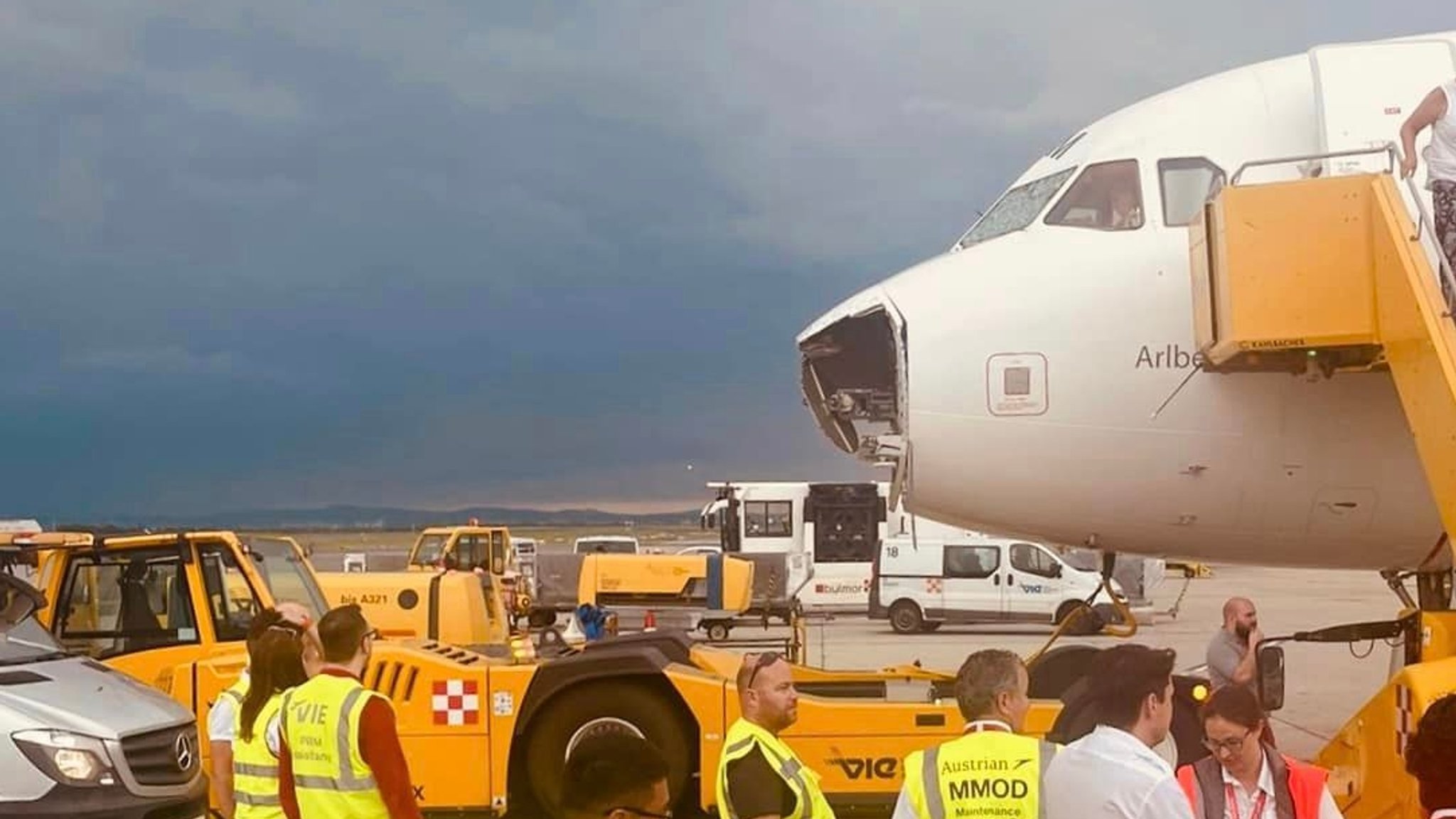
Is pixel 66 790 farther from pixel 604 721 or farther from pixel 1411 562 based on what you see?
pixel 1411 562

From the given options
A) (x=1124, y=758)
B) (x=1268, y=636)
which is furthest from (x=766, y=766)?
(x=1268, y=636)

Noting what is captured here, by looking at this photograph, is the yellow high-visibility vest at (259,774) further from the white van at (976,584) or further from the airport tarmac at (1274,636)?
the white van at (976,584)

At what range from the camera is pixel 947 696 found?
34.2ft

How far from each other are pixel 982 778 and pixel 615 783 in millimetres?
1671

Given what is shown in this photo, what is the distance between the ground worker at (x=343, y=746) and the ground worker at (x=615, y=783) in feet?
6.91

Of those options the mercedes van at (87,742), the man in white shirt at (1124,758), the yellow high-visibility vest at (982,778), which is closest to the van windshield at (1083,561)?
the mercedes van at (87,742)

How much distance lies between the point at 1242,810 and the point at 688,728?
5.39 metres

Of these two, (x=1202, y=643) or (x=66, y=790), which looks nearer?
(x=66, y=790)

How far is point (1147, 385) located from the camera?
9.84m

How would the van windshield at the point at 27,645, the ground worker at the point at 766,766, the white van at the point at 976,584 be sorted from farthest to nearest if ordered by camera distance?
the white van at the point at 976,584 < the van windshield at the point at 27,645 < the ground worker at the point at 766,766

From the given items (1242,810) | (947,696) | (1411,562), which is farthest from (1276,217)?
(1242,810)

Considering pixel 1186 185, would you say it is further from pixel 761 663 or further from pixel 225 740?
pixel 225 740

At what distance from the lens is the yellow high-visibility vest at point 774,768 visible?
5.16 m

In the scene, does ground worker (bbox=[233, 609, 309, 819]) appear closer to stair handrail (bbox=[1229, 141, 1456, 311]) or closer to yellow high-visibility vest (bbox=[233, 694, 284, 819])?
yellow high-visibility vest (bbox=[233, 694, 284, 819])
